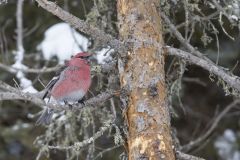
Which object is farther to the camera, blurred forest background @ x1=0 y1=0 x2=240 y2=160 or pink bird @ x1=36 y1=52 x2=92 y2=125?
blurred forest background @ x1=0 y1=0 x2=240 y2=160

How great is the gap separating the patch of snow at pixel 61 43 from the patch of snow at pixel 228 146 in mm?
2562

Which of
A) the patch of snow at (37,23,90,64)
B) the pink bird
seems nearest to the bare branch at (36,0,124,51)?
the pink bird

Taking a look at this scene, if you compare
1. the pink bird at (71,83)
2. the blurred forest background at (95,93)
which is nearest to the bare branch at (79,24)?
the pink bird at (71,83)

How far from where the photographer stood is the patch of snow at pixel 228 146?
7496 millimetres

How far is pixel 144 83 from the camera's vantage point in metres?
3.84

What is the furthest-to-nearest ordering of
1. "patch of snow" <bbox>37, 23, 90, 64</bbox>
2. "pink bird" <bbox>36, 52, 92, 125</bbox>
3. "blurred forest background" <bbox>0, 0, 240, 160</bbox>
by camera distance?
1. "patch of snow" <bbox>37, 23, 90, 64</bbox>
2. "blurred forest background" <bbox>0, 0, 240, 160</bbox>
3. "pink bird" <bbox>36, 52, 92, 125</bbox>

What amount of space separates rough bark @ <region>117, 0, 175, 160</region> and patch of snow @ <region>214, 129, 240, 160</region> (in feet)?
12.5

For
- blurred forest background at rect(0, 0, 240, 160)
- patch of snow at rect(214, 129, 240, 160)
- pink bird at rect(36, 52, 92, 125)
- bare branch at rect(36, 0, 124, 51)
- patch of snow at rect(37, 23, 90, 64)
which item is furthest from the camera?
patch of snow at rect(214, 129, 240, 160)

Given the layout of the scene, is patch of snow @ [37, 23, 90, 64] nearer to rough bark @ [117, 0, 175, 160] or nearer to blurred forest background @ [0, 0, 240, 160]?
blurred forest background @ [0, 0, 240, 160]

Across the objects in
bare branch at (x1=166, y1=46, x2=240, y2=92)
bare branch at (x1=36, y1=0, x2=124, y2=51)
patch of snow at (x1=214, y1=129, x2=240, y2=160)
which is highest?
bare branch at (x1=36, y1=0, x2=124, y2=51)

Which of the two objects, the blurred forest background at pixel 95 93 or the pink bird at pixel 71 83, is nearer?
the pink bird at pixel 71 83

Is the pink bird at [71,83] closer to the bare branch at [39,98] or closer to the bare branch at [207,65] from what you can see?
the bare branch at [39,98]

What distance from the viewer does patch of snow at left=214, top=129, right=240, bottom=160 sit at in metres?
7.50

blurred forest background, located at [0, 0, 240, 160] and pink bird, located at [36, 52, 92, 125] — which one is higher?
pink bird, located at [36, 52, 92, 125]
